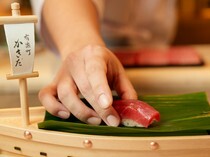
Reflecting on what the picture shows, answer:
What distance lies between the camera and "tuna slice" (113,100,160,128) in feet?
2.15

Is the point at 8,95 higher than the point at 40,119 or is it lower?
lower

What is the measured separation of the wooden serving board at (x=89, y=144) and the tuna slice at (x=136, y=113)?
0.04m

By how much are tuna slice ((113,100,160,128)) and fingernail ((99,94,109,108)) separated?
6 centimetres

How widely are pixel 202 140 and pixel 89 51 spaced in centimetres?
29

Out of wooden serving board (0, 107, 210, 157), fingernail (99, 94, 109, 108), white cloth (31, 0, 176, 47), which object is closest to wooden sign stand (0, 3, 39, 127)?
wooden serving board (0, 107, 210, 157)

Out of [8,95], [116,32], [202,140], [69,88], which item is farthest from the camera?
[116,32]

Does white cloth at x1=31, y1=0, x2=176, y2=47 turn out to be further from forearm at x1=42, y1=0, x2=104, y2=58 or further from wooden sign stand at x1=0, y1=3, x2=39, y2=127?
wooden sign stand at x1=0, y1=3, x2=39, y2=127

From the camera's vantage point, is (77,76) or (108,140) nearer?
(108,140)

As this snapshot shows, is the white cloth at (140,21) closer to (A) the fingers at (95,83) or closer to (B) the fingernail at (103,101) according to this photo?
(A) the fingers at (95,83)

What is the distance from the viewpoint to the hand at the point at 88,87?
67 cm

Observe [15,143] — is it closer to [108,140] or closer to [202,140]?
[108,140]

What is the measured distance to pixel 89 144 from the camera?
630 mm

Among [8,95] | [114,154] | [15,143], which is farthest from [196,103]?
[8,95]

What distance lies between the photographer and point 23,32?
637 mm
